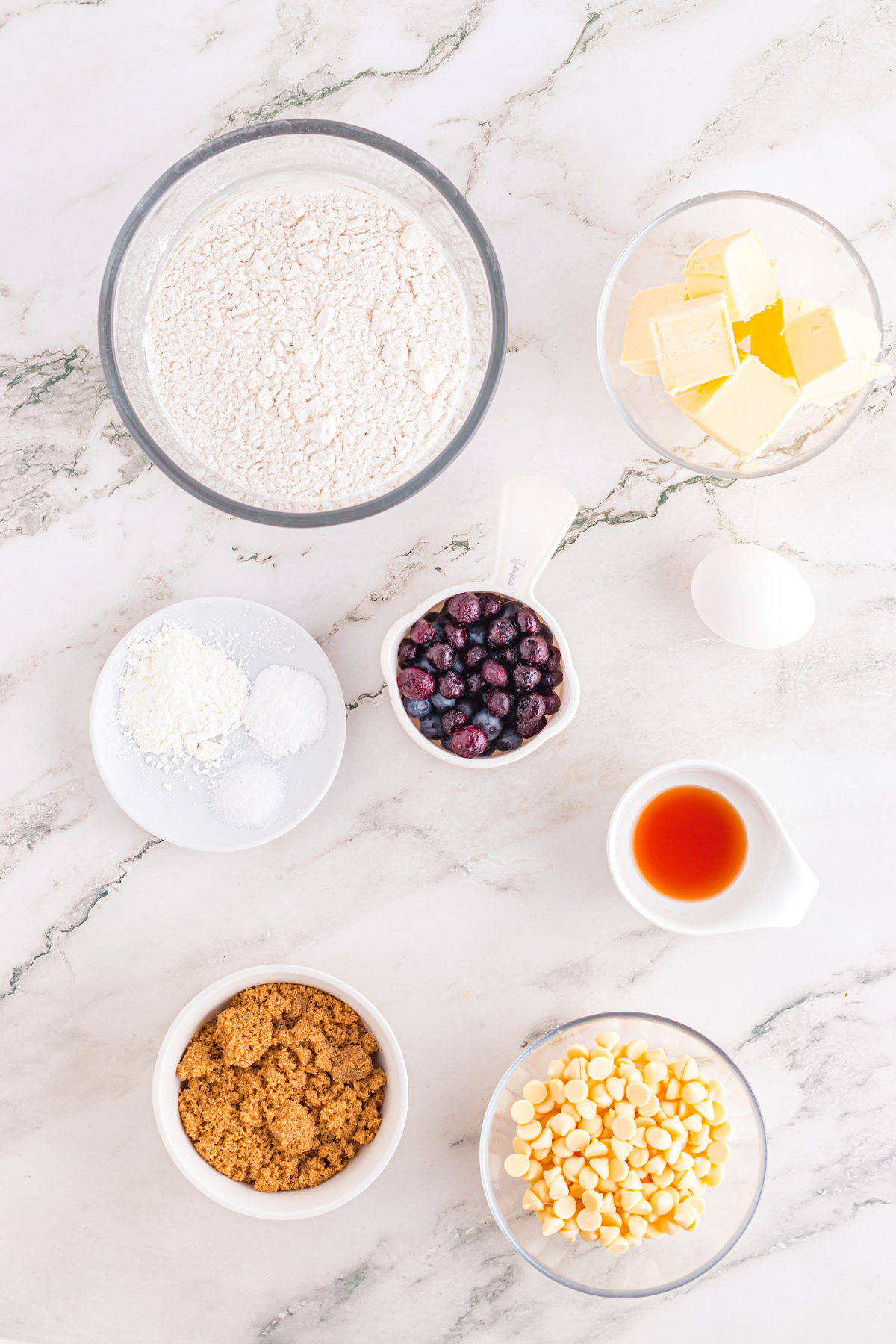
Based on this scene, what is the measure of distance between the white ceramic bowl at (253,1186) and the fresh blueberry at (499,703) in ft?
1.53

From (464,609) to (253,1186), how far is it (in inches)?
36.7

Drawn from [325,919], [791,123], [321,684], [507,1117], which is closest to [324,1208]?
[507,1117]

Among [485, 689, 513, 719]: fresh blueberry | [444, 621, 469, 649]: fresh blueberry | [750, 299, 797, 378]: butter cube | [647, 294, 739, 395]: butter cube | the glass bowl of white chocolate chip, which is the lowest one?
the glass bowl of white chocolate chip

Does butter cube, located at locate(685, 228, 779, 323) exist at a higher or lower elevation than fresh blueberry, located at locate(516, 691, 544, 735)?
higher

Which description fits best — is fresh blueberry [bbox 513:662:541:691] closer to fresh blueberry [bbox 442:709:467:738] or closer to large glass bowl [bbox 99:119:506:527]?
fresh blueberry [bbox 442:709:467:738]

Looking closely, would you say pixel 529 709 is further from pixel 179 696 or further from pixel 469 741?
pixel 179 696

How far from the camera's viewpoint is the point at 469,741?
1.21 meters

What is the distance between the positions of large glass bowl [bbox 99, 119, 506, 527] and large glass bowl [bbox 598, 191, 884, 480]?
20 cm

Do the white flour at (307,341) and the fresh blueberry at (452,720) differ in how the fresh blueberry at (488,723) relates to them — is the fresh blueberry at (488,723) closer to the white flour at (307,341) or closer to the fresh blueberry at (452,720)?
the fresh blueberry at (452,720)

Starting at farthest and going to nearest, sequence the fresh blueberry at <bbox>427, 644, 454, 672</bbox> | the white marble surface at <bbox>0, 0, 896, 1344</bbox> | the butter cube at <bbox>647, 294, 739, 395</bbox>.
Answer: the white marble surface at <bbox>0, 0, 896, 1344</bbox>, the fresh blueberry at <bbox>427, 644, 454, 672</bbox>, the butter cube at <bbox>647, 294, 739, 395</bbox>

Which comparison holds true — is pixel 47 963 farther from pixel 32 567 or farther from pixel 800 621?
pixel 800 621

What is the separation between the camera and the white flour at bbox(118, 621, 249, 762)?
1.27 meters

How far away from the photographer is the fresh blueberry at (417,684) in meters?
1.21

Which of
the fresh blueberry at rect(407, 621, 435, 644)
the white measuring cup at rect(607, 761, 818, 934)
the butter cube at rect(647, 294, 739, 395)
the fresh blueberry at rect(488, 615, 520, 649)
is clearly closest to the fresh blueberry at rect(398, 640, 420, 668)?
the fresh blueberry at rect(407, 621, 435, 644)
